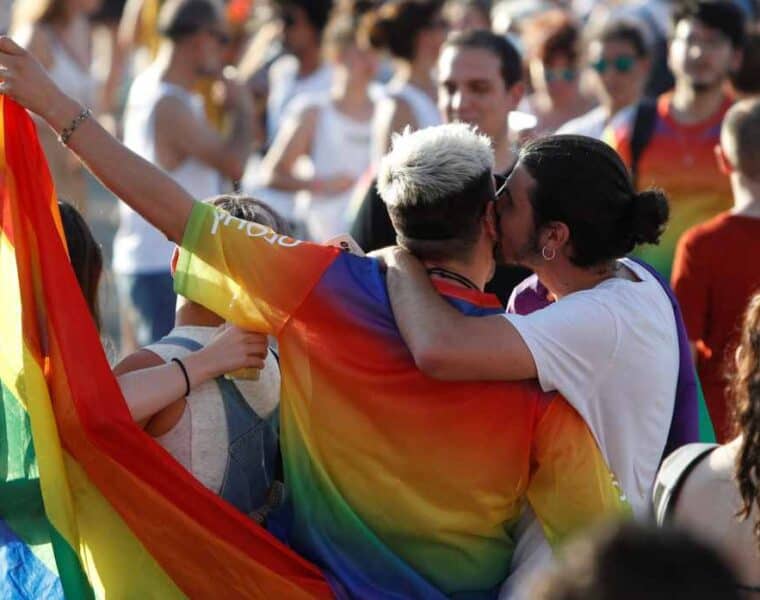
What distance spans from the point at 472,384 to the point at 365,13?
6.53 metres

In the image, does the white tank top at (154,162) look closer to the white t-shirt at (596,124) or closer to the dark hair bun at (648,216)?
the white t-shirt at (596,124)

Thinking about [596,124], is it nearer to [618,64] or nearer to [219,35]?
[618,64]

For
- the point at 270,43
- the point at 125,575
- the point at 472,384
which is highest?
the point at 270,43

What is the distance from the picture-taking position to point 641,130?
6.47 metres

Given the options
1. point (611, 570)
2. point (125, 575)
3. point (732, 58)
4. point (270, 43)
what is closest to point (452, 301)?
point (125, 575)

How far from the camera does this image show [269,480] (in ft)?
11.0

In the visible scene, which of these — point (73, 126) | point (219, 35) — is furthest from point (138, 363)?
point (219, 35)

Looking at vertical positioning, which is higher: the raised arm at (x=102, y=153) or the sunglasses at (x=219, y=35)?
the sunglasses at (x=219, y=35)

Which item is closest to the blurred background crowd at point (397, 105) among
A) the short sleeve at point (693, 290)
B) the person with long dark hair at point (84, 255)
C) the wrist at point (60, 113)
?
the short sleeve at point (693, 290)

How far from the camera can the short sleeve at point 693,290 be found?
485cm

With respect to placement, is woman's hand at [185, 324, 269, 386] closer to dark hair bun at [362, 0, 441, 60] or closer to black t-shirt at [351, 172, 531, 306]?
black t-shirt at [351, 172, 531, 306]

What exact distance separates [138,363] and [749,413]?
4.01 feet

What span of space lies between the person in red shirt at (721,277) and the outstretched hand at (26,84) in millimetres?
2393

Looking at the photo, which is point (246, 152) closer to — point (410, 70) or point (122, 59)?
point (410, 70)
